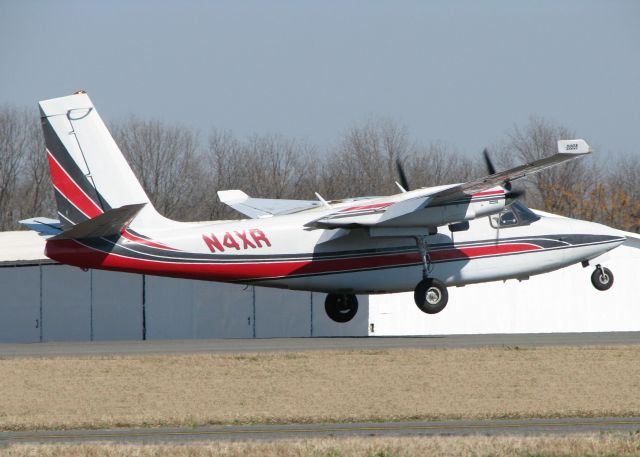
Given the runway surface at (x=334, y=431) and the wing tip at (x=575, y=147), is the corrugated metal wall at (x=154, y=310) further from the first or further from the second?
the runway surface at (x=334, y=431)

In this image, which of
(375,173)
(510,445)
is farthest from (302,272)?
(375,173)

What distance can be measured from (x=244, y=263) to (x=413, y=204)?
16.9ft

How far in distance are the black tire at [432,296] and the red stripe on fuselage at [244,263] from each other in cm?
82

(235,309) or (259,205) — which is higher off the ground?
(259,205)

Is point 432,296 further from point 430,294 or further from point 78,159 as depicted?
point 78,159

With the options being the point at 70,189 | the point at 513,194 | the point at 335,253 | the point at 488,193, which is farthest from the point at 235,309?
the point at 513,194

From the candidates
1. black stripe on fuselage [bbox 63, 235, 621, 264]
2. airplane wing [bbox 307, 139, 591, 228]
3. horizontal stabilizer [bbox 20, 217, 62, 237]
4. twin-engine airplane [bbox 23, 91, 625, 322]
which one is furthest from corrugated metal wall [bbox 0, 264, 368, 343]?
airplane wing [bbox 307, 139, 591, 228]

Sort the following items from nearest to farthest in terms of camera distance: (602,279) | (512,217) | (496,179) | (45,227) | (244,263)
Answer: (496,179), (244,263), (512,217), (602,279), (45,227)

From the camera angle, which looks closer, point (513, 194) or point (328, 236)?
point (513, 194)

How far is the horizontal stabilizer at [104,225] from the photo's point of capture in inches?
1175

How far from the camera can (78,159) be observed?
102 feet

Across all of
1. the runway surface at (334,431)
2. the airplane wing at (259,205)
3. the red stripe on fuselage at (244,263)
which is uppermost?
the airplane wing at (259,205)

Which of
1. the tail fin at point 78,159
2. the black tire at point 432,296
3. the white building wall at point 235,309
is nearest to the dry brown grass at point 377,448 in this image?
the tail fin at point 78,159

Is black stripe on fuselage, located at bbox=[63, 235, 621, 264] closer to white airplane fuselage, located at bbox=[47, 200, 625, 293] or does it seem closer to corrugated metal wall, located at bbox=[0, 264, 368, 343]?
white airplane fuselage, located at bbox=[47, 200, 625, 293]
